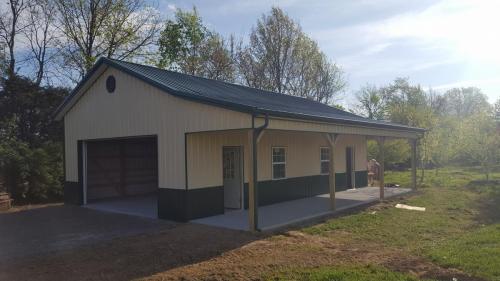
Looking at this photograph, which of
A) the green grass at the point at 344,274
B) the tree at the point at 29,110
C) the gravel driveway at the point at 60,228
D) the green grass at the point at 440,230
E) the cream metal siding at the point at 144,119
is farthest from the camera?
the tree at the point at 29,110

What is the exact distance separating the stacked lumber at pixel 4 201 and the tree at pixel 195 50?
1811cm

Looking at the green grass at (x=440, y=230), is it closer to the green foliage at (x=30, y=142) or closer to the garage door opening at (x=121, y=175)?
the garage door opening at (x=121, y=175)

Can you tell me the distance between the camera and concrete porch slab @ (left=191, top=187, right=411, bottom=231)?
9.82 m

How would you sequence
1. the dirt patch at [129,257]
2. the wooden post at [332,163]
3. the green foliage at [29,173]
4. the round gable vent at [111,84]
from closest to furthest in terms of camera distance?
the dirt patch at [129,257] → the wooden post at [332,163] → the round gable vent at [111,84] → the green foliage at [29,173]

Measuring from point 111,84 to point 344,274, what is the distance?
30.7ft

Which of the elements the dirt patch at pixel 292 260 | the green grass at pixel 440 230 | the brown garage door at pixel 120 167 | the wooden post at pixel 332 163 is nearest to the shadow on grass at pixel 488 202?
the green grass at pixel 440 230

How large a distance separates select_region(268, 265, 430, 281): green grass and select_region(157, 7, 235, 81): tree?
83.5 ft

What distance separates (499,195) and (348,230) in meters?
9.16

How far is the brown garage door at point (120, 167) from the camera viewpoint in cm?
1445

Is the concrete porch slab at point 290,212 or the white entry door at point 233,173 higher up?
the white entry door at point 233,173

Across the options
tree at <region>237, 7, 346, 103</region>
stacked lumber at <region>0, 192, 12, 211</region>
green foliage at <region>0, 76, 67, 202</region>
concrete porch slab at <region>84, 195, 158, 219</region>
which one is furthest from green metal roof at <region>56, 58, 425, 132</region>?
tree at <region>237, 7, 346, 103</region>

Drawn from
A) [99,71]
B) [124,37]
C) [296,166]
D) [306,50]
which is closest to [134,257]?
[99,71]

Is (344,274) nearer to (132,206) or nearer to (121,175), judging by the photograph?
(132,206)

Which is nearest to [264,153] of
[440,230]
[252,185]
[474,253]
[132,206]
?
[252,185]
